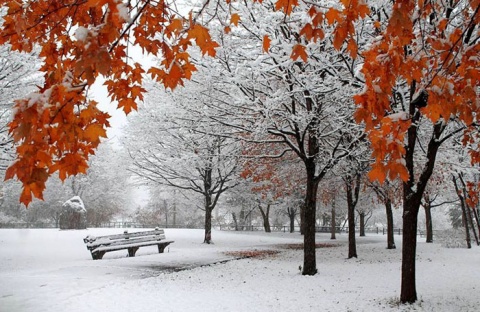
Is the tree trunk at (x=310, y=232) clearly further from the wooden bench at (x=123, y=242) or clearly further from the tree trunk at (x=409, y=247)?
the wooden bench at (x=123, y=242)

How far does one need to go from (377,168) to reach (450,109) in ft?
A: 3.32

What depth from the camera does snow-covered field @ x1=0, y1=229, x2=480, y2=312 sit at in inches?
283

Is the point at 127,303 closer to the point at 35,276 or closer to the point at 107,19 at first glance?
the point at 35,276

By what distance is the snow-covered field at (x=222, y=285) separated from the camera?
283 inches

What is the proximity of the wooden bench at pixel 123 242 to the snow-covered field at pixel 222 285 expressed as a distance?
3.73ft

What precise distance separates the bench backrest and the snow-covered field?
1136mm

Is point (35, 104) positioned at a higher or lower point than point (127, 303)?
higher

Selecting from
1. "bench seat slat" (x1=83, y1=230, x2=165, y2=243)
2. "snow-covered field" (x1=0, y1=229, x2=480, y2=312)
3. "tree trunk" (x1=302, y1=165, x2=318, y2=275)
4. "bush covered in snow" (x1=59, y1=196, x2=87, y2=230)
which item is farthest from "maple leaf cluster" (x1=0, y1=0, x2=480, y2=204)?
"bush covered in snow" (x1=59, y1=196, x2=87, y2=230)

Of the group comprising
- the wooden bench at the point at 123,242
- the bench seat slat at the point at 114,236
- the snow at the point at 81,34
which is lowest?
the wooden bench at the point at 123,242

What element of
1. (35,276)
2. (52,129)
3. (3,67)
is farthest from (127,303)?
(3,67)

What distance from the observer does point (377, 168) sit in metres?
3.08

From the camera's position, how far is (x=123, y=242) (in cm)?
1441

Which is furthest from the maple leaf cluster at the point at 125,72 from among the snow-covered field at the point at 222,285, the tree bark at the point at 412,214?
the snow-covered field at the point at 222,285

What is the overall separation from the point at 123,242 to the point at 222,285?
6520 mm
